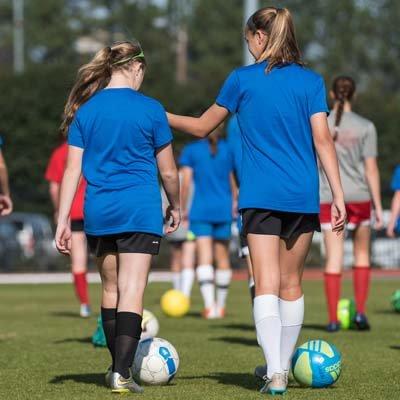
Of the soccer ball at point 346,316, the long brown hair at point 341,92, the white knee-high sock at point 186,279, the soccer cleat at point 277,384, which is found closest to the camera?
the soccer cleat at point 277,384

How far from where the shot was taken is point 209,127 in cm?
731

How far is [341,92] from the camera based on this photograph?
1130cm

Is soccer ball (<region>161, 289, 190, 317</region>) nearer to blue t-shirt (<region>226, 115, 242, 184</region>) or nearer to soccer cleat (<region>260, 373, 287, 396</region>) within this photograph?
blue t-shirt (<region>226, 115, 242, 184</region>)

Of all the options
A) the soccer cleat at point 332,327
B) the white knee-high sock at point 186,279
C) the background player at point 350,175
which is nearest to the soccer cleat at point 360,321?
the soccer cleat at point 332,327

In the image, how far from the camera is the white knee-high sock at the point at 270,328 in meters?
7.02

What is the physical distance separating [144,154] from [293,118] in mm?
865

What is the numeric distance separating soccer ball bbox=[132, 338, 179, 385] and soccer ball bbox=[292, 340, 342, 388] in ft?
2.45

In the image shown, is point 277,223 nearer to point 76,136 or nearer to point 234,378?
point 76,136

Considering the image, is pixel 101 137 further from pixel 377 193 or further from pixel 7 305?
pixel 7 305

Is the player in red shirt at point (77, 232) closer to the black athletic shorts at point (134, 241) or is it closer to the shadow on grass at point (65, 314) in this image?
the shadow on grass at point (65, 314)

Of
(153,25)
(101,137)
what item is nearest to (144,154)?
(101,137)

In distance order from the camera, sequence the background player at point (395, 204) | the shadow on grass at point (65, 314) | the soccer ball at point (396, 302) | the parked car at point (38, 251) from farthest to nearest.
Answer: the parked car at point (38, 251), the soccer ball at point (396, 302), the shadow on grass at point (65, 314), the background player at point (395, 204)

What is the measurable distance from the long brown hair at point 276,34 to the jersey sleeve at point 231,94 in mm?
187

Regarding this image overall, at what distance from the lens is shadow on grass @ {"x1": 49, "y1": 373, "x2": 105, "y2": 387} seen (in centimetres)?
783
